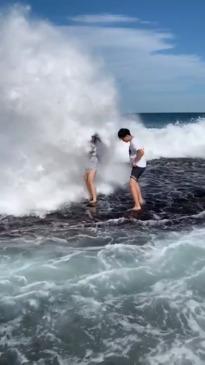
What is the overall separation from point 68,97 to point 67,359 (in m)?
8.40

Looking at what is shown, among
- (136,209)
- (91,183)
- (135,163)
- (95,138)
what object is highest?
(95,138)

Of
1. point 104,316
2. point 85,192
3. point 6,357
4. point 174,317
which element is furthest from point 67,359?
point 85,192

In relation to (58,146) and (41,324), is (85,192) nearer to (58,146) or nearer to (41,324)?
(58,146)

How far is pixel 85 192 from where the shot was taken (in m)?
11.2

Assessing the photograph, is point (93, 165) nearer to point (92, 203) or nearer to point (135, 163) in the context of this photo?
point (92, 203)

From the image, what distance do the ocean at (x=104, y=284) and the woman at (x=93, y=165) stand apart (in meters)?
0.47

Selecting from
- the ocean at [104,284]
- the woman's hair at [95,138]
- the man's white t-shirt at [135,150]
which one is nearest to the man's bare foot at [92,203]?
the ocean at [104,284]

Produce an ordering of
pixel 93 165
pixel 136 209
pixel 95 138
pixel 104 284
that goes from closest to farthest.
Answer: pixel 104 284 → pixel 136 209 → pixel 93 165 → pixel 95 138

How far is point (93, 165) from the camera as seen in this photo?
10672mm

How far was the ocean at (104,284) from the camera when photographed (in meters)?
4.29

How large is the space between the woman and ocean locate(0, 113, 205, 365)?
468mm

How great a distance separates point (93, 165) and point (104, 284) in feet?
16.9

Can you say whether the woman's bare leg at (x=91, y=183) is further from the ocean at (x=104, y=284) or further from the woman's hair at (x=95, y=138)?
the woman's hair at (x=95, y=138)

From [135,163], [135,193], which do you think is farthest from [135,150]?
[135,193]
